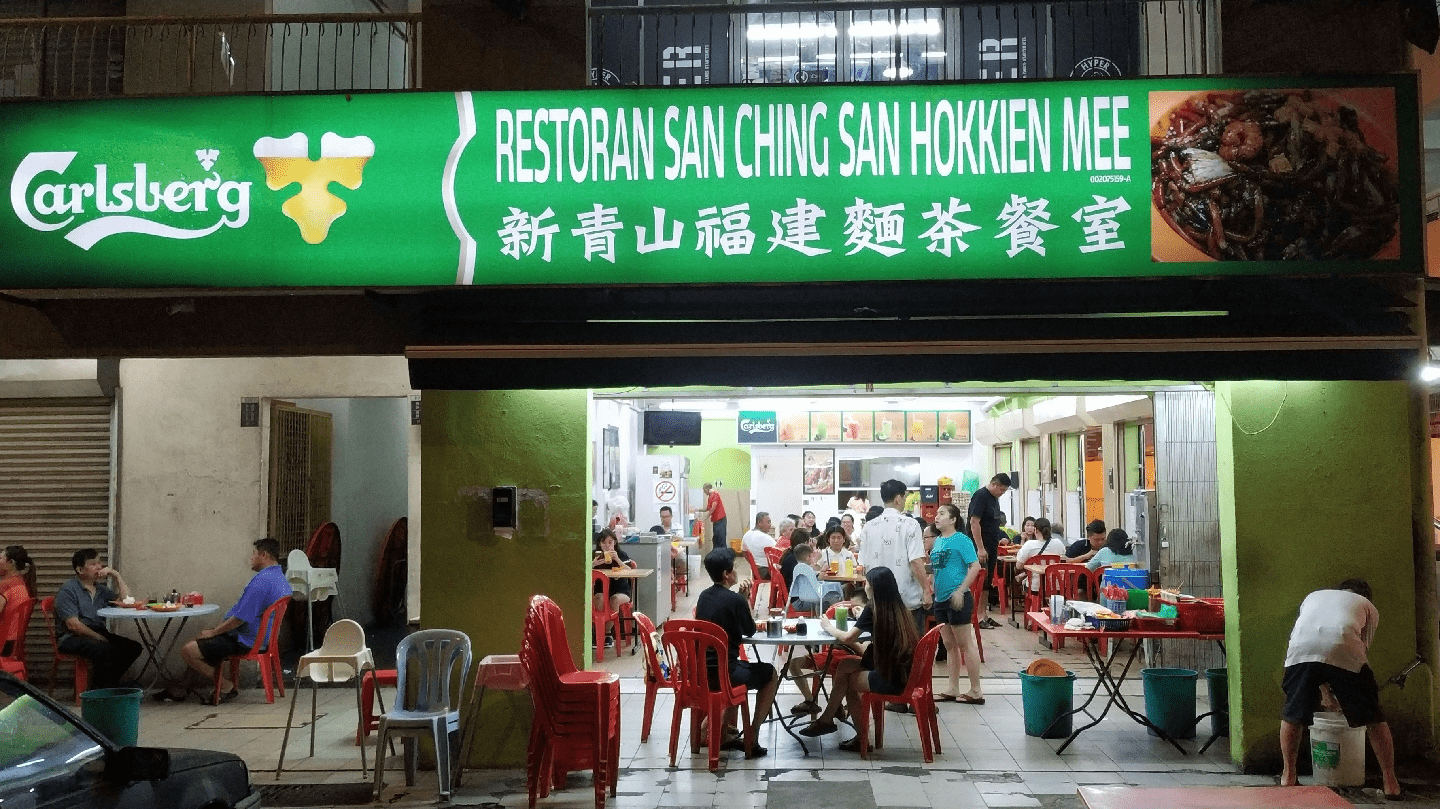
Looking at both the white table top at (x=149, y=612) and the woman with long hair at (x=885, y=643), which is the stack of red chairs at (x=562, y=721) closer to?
the woman with long hair at (x=885, y=643)

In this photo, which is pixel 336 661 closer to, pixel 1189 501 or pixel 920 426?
pixel 1189 501

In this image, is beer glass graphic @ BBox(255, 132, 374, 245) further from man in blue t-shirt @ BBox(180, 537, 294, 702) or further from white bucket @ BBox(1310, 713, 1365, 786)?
white bucket @ BBox(1310, 713, 1365, 786)

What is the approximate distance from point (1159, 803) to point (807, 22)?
9.48 m

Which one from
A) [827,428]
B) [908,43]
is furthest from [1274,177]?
[827,428]

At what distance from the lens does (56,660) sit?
10.2m

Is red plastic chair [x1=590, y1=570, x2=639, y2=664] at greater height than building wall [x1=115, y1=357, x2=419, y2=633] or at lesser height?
lesser

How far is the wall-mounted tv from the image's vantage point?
1834 centimetres

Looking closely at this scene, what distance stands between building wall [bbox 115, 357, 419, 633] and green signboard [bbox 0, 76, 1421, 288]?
366cm

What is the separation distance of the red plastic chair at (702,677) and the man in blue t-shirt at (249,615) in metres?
4.05

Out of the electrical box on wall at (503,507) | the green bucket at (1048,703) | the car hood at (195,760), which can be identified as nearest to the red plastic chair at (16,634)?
the electrical box on wall at (503,507)

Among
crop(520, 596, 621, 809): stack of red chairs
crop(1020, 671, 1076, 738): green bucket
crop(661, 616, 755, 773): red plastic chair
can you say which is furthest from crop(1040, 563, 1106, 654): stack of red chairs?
crop(520, 596, 621, 809): stack of red chairs

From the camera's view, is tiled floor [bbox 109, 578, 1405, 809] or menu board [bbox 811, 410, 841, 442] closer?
tiled floor [bbox 109, 578, 1405, 809]

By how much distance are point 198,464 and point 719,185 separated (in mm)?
6518

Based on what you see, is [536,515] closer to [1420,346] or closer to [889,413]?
[1420,346]
